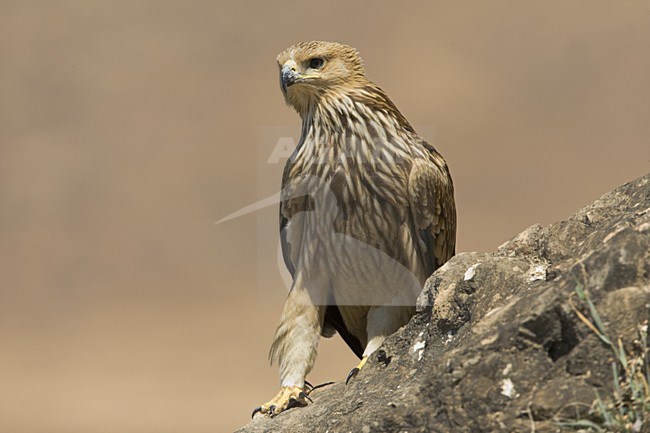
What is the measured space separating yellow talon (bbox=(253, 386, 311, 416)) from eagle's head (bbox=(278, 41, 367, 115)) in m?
1.64

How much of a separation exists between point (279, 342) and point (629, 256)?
2966 mm

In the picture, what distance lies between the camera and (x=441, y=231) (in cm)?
572

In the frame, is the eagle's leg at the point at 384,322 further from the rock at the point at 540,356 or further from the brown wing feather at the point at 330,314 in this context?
the rock at the point at 540,356

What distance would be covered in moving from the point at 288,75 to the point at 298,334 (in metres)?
1.46

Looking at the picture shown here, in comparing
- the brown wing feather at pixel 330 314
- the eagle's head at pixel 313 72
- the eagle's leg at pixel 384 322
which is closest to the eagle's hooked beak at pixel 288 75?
the eagle's head at pixel 313 72

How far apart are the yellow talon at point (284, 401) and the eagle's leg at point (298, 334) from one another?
0.10 meters

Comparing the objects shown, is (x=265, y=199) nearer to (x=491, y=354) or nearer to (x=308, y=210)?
(x=308, y=210)

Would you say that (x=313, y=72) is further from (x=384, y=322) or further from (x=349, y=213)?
(x=384, y=322)

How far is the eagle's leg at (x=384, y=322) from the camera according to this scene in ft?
18.1

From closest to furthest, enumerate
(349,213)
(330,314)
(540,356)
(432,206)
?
(540,356) < (349,213) < (432,206) < (330,314)

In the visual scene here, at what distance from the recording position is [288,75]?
5770mm

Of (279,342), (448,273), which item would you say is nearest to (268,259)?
(279,342)

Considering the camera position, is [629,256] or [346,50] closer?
[629,256]

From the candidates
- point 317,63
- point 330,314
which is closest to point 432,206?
point 330,314
